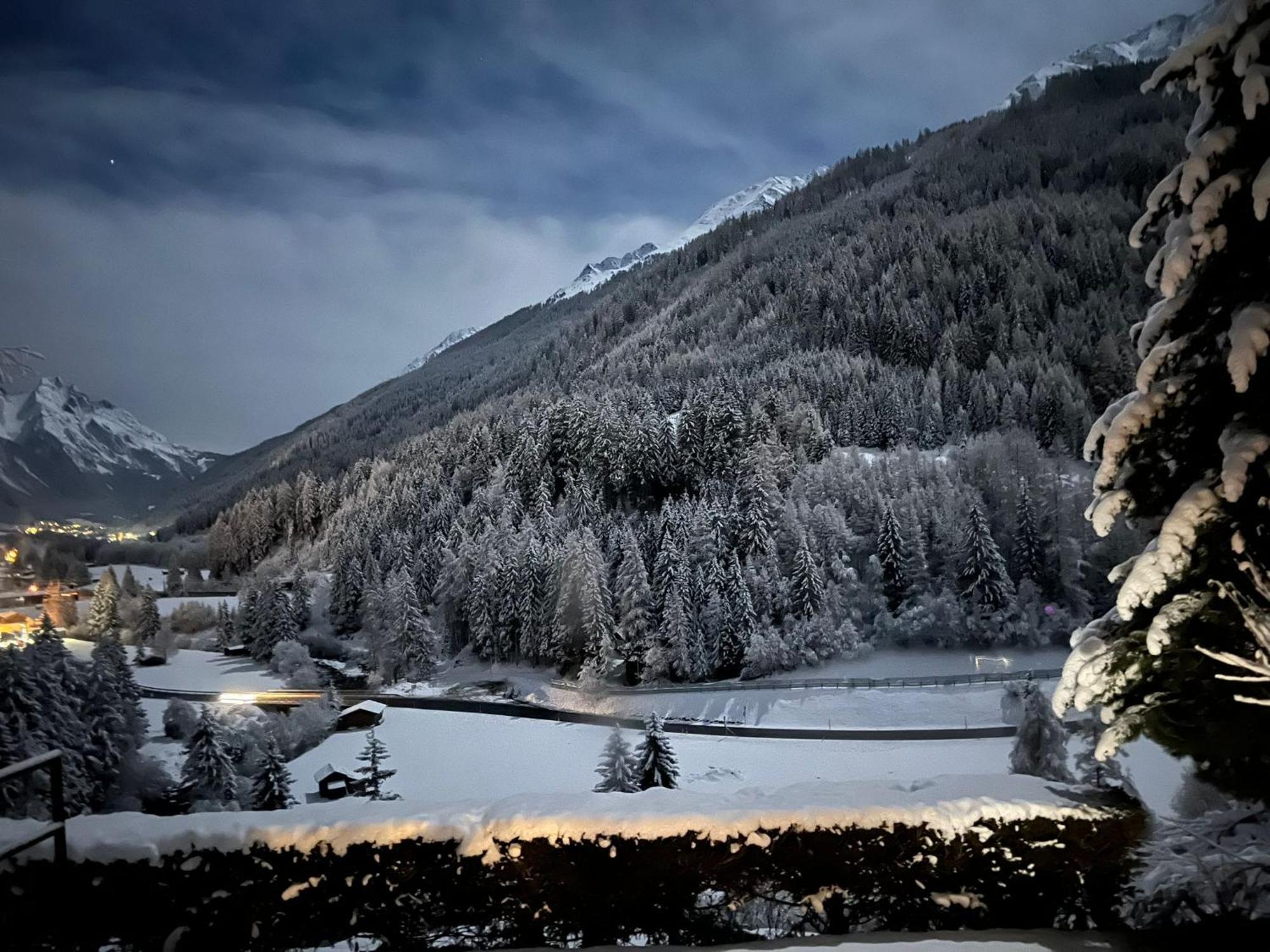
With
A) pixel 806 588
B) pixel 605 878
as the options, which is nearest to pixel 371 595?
pixel 806 588

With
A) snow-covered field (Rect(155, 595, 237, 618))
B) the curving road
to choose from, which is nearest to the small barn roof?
the curving road

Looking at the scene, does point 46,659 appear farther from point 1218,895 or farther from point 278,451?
point 278,451

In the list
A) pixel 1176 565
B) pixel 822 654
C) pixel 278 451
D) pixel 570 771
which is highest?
pixel 278 451

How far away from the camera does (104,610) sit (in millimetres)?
54594

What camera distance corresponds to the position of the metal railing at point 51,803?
13.7 ft

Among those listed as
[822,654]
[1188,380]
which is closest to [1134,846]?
[1188,380]

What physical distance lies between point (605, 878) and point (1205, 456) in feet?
18.2

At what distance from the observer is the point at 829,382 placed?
69.1 meters

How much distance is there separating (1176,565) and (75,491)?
19169 cm

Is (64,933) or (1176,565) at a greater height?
(1176,565)

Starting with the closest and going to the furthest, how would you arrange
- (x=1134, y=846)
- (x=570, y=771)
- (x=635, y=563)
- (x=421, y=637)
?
(x=1134, y=846), (x=570, y=771), (x=635, y=563), (x=421, y=637)

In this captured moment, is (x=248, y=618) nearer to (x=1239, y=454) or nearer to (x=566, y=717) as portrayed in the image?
(x=566, y=717)

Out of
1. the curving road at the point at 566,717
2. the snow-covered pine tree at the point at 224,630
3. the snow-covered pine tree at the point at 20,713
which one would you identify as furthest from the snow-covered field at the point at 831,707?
the snow-covered pine tree at the point at 224,630

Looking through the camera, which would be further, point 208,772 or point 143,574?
point 143,574
